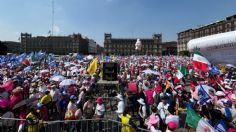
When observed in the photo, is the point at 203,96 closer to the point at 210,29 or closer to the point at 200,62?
the point at 200,62

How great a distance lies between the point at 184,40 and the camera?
536 ft

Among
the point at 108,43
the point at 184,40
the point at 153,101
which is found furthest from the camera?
the point at 108,43

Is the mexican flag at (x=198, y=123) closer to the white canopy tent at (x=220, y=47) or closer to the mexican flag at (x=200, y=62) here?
the white canopy tent at (x=220, y=47)

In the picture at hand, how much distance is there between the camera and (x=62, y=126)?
862 cm

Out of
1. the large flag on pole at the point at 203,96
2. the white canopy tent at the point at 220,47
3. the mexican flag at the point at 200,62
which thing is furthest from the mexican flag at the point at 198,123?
the mexican flag at the point at 200,62

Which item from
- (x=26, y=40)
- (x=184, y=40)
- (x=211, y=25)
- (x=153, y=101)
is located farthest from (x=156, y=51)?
(x=153, y=101)

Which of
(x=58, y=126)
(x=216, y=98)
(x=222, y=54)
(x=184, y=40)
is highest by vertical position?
(x=184, y=40)

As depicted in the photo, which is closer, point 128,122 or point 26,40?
point 128,122

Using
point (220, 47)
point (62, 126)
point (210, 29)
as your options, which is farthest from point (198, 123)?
point (210, 29)

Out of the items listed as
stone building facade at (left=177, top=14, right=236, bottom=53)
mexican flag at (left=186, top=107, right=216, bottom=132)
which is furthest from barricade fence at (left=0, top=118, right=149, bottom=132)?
stone building facade at (left=177, top=14, right=236, bottom=53)

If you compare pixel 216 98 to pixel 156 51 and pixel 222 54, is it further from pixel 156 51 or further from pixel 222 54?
pixel 156 51

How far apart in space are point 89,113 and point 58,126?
1.85 m

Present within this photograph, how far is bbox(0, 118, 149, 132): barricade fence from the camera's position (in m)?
7.96

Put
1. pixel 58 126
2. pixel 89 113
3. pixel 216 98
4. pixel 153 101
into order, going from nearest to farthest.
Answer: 1. pixel 58 126
2. pixel 216 98
3. pixel 89 113
4. pixel 153 101
